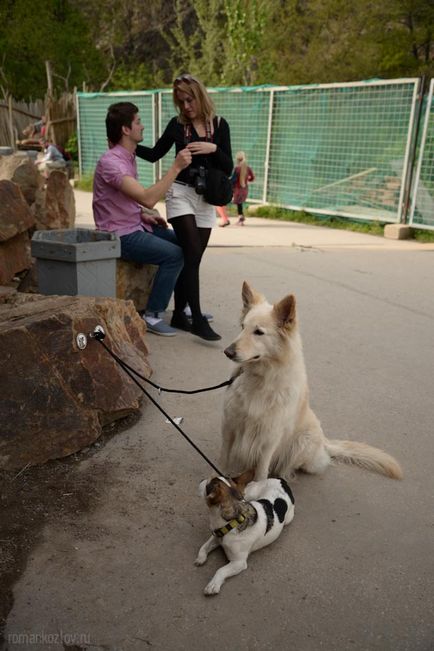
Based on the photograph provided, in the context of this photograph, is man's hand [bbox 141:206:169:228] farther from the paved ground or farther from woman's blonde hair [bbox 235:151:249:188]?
woman's blonde hair [bbox 235:151:249:188]

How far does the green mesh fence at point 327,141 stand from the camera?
1083 cm

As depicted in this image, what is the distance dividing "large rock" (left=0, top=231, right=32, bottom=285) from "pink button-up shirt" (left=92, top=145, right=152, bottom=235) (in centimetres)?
89

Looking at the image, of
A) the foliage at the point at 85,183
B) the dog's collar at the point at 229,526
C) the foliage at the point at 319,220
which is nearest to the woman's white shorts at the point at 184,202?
the dog's collar at the point at 229,526

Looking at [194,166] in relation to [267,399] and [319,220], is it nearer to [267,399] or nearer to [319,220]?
[267,399]

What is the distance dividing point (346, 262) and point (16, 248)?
5.19 m

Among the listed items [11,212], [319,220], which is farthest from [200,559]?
[319,220]

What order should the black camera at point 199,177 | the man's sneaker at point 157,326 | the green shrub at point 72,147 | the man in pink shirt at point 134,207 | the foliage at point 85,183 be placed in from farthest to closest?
the green shrub at point 72,147
the foliage at point 85,183
the man's sneaker at point 157,326
the black camera at point 199,177
the man in pink shirt at point 134,207

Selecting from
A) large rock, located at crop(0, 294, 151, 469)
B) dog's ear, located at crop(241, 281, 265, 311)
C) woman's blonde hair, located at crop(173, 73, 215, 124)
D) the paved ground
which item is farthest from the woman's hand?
dog's ear, located at crop(241, 281, 265, 311)

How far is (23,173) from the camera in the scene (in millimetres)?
6406

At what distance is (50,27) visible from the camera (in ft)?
93.0

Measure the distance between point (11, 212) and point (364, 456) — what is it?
384 centimetres

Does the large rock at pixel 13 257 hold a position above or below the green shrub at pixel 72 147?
below

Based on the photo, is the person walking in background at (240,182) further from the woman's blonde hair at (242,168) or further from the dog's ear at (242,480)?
the dog's ear at (242,480)

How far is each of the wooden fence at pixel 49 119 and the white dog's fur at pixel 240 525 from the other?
19081 mm
